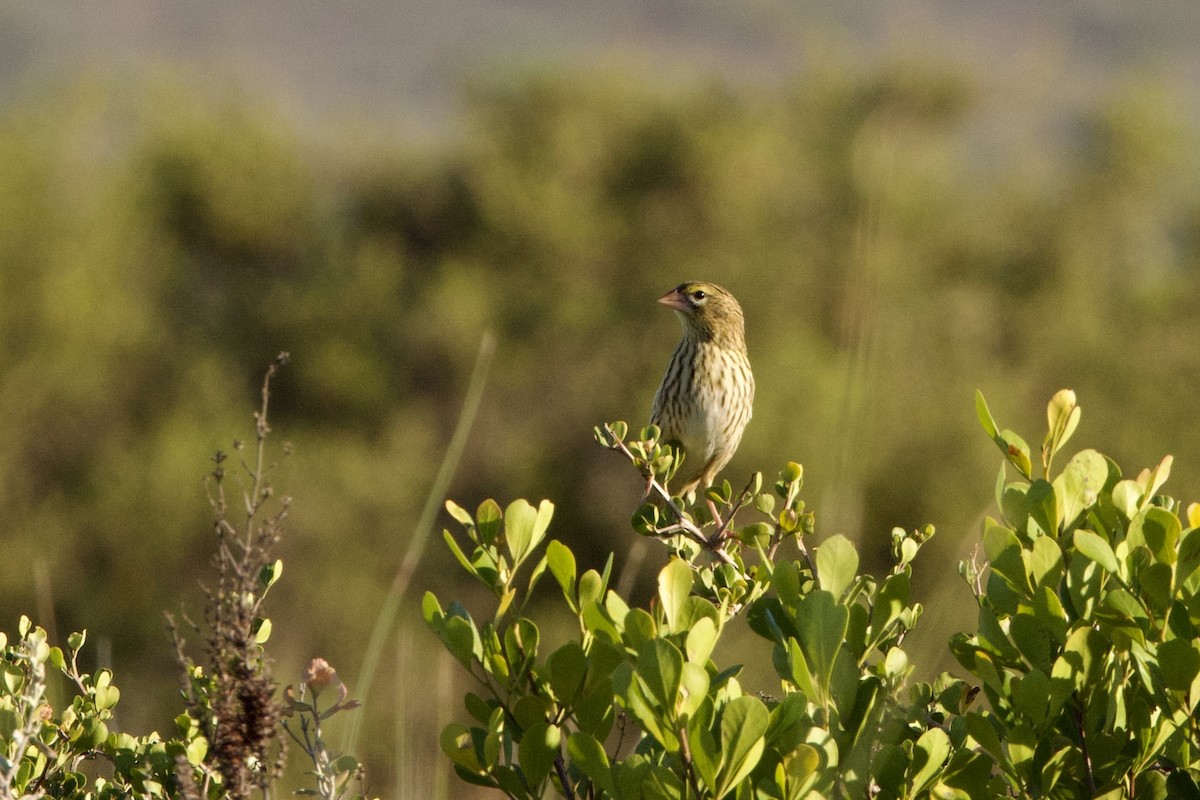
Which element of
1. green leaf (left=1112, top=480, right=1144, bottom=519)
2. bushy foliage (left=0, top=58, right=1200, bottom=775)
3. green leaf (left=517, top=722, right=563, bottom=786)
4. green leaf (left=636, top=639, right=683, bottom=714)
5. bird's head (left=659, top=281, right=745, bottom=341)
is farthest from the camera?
bushy foliage (left=0, top=58, right=1200, bottom=775)

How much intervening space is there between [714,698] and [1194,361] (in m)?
28.8

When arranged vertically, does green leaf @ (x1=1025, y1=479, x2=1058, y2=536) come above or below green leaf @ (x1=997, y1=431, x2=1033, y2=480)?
below

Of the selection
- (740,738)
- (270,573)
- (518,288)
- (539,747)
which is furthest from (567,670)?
(518,288)

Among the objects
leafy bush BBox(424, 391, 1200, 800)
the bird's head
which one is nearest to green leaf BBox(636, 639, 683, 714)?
leafy bush BBox(424, 391, 1200, 800)

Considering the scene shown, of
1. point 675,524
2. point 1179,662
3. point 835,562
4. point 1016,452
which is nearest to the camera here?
point 1179,662

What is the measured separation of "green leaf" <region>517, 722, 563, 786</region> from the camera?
2041 mm

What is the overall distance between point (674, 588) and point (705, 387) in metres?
2.92

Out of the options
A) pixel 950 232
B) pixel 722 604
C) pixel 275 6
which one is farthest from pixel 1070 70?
pixel 275 6

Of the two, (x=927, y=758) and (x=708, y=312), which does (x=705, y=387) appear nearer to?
(x=708, y=312)

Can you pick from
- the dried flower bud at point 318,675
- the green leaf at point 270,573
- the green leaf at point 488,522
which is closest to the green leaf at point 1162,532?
the green leaf at point 488,522

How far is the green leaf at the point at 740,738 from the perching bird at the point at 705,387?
2.84 metres

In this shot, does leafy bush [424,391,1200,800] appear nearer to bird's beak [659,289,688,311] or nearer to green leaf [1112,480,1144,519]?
green leaf [1112,480,1144,519]

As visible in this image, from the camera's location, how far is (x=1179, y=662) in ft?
6.31

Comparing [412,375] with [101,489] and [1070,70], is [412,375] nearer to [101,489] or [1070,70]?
[101,489]
